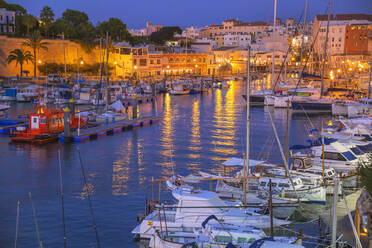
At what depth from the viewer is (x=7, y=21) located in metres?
81.2

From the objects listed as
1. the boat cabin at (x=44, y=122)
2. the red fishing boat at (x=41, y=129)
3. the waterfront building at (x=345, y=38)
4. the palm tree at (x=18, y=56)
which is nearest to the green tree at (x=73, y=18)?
the palm tree at (x=18, y=56)

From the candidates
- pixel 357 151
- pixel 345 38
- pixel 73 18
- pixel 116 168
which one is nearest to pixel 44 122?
pixel 116 168

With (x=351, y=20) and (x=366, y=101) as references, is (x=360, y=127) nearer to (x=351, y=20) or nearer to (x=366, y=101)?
(x=366, y=101)

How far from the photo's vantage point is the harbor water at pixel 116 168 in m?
17.8

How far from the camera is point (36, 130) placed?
113ft

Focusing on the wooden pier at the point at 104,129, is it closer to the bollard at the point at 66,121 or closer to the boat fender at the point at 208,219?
the bollard at the point at 66,121

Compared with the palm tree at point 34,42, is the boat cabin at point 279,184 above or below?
below

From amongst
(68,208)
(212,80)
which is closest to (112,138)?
(68,208)

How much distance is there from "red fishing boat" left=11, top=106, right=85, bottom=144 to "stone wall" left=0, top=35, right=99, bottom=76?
41.2 meters

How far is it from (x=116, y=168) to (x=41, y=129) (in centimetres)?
1035

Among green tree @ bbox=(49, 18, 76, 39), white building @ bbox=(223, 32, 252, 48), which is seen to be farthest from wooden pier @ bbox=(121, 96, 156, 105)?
white building @ bbox=(223, 32, 252, 48)

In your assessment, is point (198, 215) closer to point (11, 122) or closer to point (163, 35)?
point (11, 122)

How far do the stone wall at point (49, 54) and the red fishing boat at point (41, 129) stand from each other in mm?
41246

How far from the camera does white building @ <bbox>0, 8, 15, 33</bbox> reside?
8014cm
